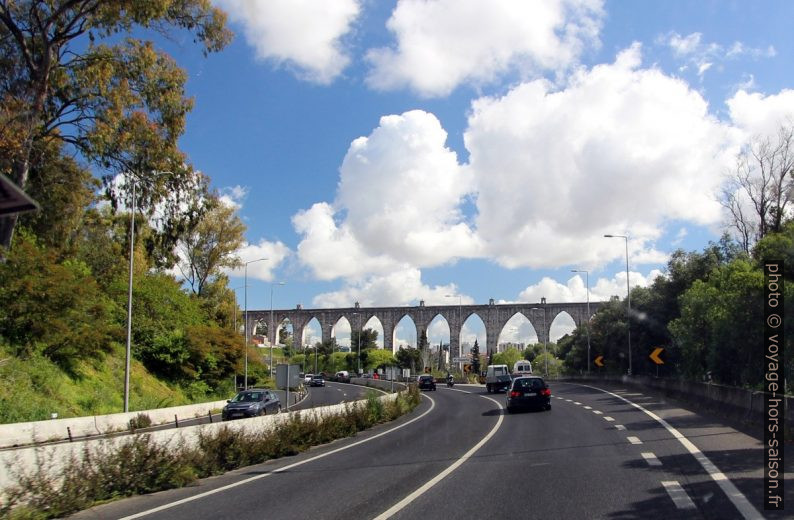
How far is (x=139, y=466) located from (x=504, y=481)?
20.2 ft

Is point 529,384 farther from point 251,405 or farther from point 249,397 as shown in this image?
point 249,397

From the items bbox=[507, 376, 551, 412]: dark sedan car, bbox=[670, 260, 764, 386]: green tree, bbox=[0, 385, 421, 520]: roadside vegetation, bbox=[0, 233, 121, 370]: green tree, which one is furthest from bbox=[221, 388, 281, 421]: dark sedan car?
bbox=[670, 260, 764, 386]: green tree

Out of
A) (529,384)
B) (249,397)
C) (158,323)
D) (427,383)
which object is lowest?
(427,383)

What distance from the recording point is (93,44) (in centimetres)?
2939

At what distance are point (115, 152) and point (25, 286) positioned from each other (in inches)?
337

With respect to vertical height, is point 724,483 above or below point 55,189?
below

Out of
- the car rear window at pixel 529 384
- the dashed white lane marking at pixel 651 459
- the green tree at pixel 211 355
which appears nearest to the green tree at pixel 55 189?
the green tree at pixel 211 355

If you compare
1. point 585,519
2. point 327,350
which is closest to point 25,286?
point 585,519

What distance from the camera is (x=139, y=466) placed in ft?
38.8

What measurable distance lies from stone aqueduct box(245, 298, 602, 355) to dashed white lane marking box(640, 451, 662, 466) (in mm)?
96296

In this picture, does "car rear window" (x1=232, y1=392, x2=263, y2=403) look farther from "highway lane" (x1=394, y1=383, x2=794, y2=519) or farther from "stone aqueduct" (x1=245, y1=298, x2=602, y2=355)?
"stone aqueduct" (x1=245, y1=298, x2=602, y2=355)

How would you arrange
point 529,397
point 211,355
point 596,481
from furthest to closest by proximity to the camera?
1. point 211,355
2. point 529,397
3. point 596,481

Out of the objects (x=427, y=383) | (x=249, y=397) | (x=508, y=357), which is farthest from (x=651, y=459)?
(x=508, y=357)

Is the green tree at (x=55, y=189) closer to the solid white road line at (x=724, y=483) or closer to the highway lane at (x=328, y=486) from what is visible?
the highway lane at (x=328, y=486)
